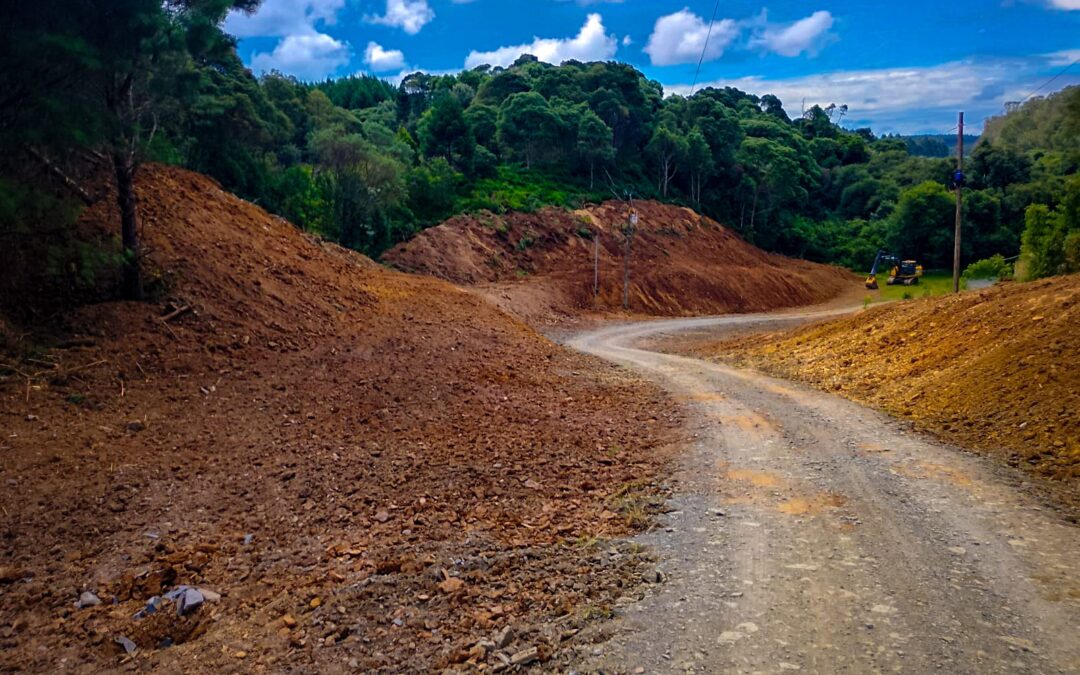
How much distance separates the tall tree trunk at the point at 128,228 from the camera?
37.9 ft

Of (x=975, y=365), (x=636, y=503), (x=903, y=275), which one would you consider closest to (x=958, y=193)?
(x=975, y=365)

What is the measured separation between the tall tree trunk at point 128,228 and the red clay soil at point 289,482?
1.43 ft

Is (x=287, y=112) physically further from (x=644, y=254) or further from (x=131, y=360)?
(x=131, y=360)

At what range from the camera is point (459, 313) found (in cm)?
1861

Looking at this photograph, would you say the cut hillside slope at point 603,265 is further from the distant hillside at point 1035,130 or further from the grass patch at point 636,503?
the distant hillside at point 1035,130

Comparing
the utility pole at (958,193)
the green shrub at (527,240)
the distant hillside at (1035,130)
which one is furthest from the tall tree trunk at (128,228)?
the distant hillside at (1035,130)

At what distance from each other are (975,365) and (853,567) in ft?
24.2

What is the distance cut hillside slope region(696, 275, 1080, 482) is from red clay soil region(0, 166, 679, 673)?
387cm

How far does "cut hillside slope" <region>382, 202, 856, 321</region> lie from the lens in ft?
110

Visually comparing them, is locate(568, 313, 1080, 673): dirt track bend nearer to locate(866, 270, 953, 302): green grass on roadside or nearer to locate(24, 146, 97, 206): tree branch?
locate(24, 146, 97, 206): tree branch

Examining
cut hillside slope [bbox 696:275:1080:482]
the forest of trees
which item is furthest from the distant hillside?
cut hillside slope [bbox 696:275:1080:482]

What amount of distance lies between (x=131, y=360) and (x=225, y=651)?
22.6ft

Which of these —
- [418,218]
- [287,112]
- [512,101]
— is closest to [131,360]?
[418,218]

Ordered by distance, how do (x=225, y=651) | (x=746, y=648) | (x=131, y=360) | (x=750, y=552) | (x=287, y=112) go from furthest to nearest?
(x=287, y=112)
(x=131, y=360)
(x=750, y=552)
(x=225, y=651)
(x=746, y=648)
